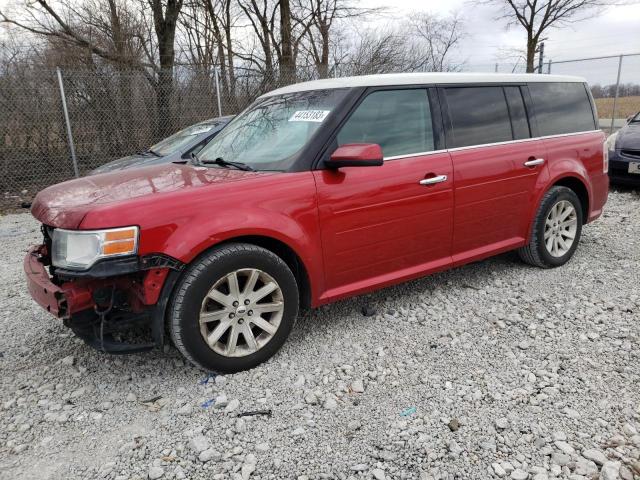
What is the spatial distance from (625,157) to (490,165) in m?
5.01

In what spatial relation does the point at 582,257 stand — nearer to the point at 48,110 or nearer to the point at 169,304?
the point at 169,304

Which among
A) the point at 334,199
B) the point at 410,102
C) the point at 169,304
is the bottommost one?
the point at 169,304

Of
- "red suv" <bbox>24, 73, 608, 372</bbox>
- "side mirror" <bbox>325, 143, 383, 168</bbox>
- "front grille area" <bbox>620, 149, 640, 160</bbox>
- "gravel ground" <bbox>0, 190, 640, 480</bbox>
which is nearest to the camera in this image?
"gravel ground" <bbox>0, 190, 640, 480</bbox>

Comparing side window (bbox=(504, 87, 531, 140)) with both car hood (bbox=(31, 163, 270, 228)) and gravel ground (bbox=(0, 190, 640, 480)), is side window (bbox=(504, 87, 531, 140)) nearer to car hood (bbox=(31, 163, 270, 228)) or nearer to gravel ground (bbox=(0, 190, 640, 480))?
gravel ground (bbox=(0, 190, 640, 480))

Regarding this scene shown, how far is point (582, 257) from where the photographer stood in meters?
4.81

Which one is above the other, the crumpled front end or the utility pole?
the utility pole

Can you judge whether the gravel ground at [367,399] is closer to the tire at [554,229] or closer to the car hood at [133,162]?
the tire at [554,229]

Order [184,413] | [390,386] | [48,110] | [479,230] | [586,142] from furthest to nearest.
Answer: [48,110] < [586,142] < [479,230] < [390,386] < [184,413]

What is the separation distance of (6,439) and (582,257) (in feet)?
16.0

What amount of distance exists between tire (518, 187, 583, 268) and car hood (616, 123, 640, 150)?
373cm

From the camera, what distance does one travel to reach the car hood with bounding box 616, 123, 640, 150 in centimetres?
736

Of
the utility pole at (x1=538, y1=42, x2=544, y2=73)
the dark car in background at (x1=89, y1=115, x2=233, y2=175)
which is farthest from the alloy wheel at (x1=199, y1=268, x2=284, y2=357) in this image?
Result: the utility pole at (x1=538, y1=42, x2=544, y2=73)

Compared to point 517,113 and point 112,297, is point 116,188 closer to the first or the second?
point 112,297

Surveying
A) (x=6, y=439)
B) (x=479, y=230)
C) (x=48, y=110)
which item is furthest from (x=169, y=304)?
(x=48, y=110)
